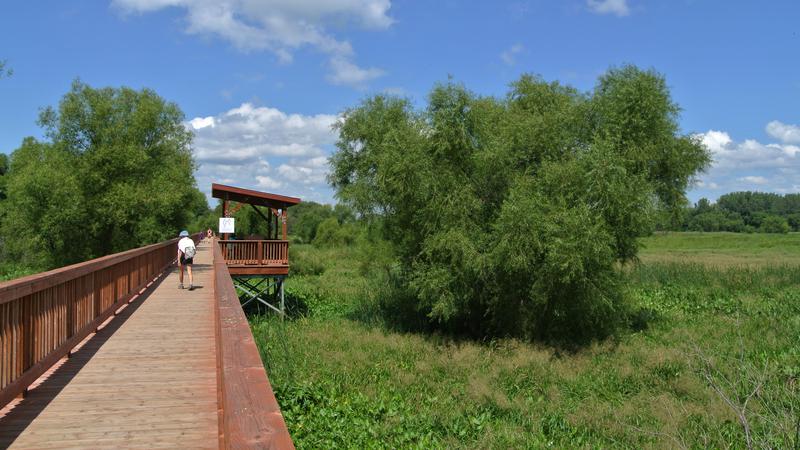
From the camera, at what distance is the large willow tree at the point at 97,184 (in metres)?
29.0

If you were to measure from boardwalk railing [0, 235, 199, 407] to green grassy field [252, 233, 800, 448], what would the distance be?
263 cm

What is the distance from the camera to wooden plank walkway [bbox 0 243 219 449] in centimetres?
414

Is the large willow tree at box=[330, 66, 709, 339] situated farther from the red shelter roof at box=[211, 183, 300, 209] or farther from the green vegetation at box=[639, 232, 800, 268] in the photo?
the green vegetation at box=[639, 232, 800, 268]

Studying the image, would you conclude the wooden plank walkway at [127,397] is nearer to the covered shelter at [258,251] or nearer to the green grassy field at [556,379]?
the green grassy field at [556,379]

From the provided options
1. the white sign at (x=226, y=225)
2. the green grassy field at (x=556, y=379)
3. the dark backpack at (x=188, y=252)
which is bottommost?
the green grassy field at (x=556, y=379)

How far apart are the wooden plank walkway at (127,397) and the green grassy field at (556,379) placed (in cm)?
209

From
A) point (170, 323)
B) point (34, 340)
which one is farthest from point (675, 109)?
point (34, 340)

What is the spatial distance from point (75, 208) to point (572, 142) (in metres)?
23.6

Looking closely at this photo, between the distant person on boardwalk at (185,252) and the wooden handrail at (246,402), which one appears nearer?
the wooden handrail at (246,402)

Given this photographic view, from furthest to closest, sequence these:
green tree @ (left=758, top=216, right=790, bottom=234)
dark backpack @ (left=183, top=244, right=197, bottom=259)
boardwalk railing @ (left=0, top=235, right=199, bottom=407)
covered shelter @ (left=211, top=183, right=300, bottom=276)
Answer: green tree @ (left=758, top=216, right=790, bottom=234) → covered shelter @ (left=211, top=183, right=300, bottom=276) → dark backpack @ (left=183, top=244, right=197, bottom=259) → boardwalk railing @ (left=0, top=235, right=199, bottom=407)

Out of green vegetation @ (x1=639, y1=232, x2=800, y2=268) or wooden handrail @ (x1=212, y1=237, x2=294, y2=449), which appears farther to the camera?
green vegetation @ (x1=639, y1=232, x2=800, y2=268)

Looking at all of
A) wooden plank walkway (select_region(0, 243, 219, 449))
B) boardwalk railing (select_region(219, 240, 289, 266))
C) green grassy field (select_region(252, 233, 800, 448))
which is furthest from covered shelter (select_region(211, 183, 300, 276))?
wooden plank walkway (select_region(0, 243, 219, 449))

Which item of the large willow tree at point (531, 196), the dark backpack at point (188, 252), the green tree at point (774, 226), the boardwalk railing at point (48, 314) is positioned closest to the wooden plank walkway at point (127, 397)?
the boardwalk railing at point (48, 314)

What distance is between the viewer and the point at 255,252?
21.8 m
